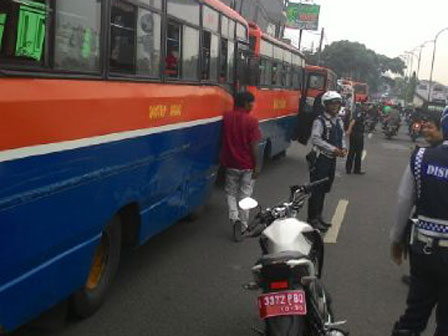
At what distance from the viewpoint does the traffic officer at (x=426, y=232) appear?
3.75m

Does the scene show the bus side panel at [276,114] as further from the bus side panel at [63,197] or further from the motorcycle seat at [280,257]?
the motorcycle seat at [280,257]

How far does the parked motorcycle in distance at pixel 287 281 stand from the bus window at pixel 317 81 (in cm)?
2446

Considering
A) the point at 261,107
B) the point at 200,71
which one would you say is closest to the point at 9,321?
the point at 200,71

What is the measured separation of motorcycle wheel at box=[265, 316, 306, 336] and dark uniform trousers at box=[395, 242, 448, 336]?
2.63 ft

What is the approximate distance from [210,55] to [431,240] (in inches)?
187

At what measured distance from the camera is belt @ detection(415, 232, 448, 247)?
3760 mm

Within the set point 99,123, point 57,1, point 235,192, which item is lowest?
point 235,192

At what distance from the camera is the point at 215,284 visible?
600 centimetres

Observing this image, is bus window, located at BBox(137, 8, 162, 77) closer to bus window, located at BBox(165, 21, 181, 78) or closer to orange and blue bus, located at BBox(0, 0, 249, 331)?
orange and blue bus, located at BBox(0, 0, 249, 331)

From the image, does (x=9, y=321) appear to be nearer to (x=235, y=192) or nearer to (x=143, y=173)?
(x=143, y=173)

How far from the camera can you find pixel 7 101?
3307 millimetres

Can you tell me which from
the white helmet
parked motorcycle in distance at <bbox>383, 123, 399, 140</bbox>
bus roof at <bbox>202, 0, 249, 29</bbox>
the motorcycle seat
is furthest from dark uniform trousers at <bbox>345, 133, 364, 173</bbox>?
parked motorcycle in distance at <bbox>383, 123, 399, 140</bbox>

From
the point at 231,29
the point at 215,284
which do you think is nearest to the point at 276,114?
the point at 231,29

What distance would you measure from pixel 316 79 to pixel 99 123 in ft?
80.9
